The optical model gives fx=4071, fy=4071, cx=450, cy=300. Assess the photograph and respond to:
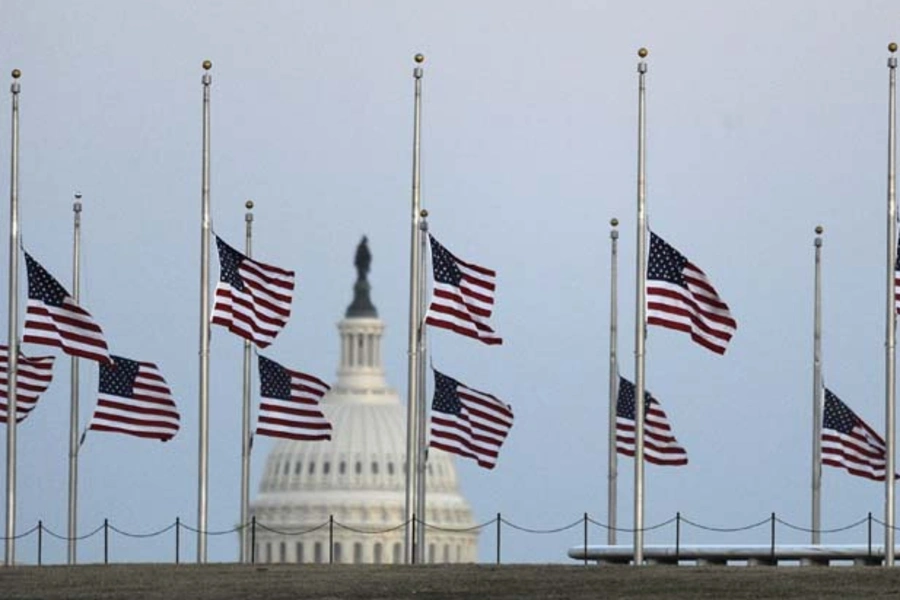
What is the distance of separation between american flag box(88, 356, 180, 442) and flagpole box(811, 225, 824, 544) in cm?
1664

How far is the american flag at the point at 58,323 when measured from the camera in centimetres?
7894

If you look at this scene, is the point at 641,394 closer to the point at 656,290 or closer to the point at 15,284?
the point at 656,290

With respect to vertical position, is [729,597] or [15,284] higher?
[15,284]

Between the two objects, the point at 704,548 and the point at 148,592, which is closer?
the point at 148,592

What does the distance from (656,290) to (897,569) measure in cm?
1037

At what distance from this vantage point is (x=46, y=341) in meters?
78.9

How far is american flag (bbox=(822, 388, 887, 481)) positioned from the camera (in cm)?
8738

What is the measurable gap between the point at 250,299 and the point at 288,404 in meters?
4.05

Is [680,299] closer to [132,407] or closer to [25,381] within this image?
[132,407]

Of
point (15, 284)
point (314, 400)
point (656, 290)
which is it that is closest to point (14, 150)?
point (15, 284)

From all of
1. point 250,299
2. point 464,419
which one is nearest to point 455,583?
point 250,299

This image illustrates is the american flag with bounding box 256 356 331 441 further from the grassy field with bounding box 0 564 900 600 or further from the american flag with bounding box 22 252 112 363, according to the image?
the grassy field with bounding box 0 564 900 600

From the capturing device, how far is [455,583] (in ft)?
218

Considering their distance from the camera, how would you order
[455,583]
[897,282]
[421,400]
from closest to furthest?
[455,583] < [897,282] < [421,400]
